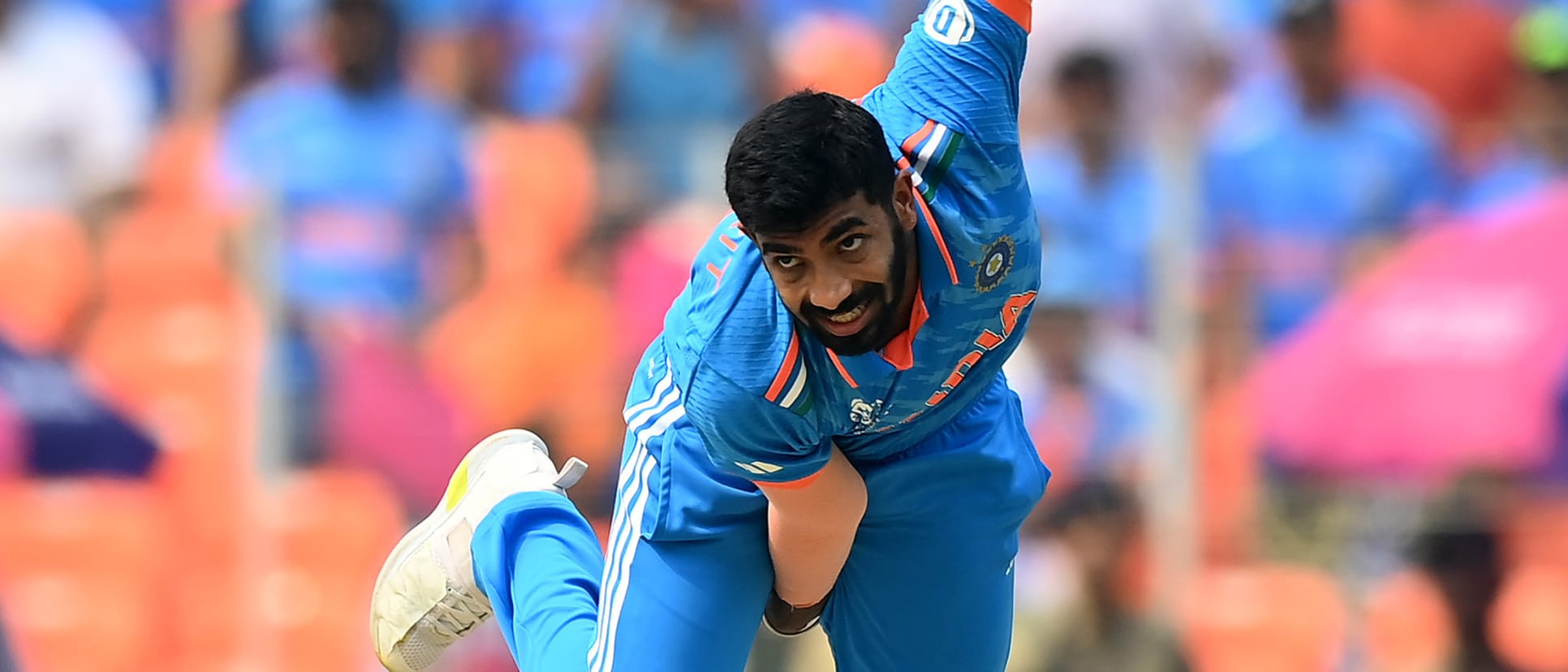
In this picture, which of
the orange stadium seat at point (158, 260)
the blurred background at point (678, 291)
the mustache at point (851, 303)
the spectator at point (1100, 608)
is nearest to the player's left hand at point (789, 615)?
the mustache at point (851, 303)

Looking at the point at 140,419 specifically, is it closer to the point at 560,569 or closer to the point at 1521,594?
the point at 560,569

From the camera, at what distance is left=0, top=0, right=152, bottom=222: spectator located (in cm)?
787

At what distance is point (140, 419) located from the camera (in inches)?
292

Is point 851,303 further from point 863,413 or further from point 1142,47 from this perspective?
point 1142,47

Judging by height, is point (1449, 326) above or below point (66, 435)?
above

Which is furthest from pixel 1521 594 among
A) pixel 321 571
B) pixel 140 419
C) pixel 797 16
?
pixel 140 419

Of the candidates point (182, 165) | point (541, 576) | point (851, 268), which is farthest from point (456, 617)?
point (182, 165)

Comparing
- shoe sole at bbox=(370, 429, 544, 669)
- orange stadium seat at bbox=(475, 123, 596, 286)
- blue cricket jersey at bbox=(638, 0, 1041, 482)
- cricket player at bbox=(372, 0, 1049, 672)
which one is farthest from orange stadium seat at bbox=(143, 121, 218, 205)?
blue cricket jersey at bbox=(638, 0, 1041, 482)

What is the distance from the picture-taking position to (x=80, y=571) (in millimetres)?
7309

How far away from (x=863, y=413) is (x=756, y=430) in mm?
193

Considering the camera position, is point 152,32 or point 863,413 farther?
point 152,32

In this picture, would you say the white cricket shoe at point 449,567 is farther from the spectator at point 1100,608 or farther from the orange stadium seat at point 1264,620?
the orange stadium seat at point 1264,620

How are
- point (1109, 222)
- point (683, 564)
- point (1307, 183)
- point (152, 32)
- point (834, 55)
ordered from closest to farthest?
point (683, 564), point (1109, 222), point (1307, 183), point (834, 55), point (152, 32)

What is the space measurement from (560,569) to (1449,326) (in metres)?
3.36
